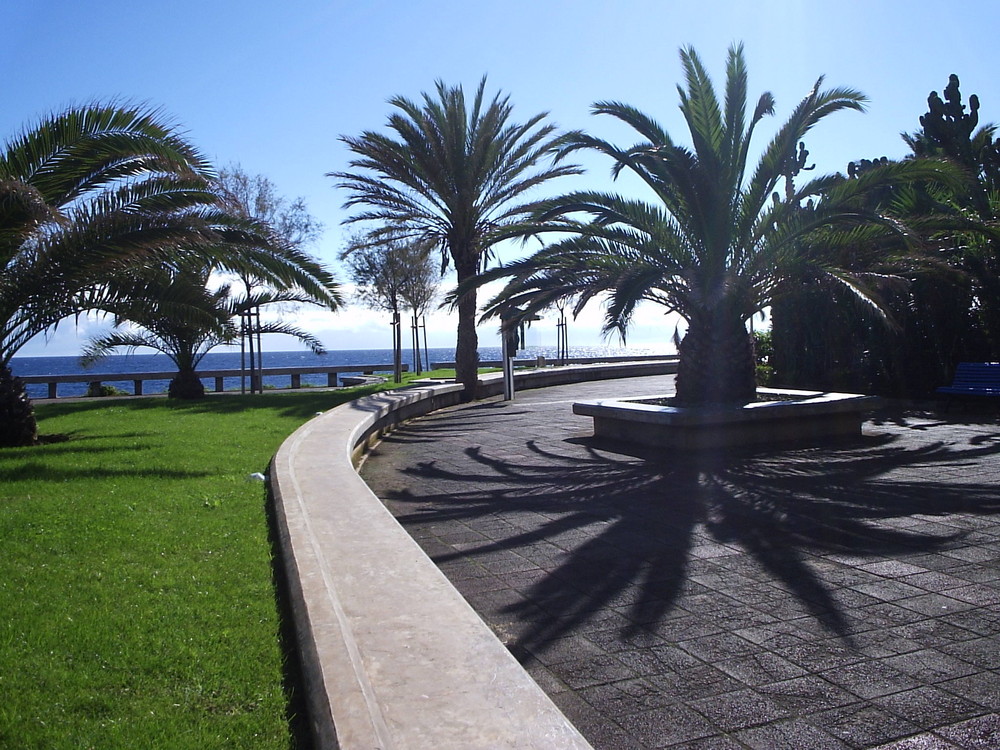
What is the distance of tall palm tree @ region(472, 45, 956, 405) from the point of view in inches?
415

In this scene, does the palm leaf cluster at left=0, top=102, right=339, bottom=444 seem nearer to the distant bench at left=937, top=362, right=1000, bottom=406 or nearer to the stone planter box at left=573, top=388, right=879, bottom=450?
the stone planter box at left=573, top=388, right=879, bottom=450

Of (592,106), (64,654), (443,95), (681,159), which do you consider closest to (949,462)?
(681,159)

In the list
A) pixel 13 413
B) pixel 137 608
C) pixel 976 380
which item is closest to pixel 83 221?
pixel 13 413

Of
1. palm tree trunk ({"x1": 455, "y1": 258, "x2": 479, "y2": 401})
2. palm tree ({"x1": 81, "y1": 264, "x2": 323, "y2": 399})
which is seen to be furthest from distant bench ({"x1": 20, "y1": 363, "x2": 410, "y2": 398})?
palm tree trunk ({"x1": 455, "y1": 258, "x2": 479, "y2": 401})

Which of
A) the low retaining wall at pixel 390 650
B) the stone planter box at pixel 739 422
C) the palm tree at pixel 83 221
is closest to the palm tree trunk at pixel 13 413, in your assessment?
the palm tree at pixel 83 221

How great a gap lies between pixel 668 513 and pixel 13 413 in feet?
28.3

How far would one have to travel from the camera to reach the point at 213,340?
19.5 meters

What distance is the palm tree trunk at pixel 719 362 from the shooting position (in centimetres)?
1094

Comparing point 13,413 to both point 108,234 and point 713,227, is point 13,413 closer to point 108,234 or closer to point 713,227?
point 108,234

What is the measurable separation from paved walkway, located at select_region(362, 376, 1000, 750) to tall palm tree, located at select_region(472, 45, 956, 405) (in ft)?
6.97

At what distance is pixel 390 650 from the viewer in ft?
10.8

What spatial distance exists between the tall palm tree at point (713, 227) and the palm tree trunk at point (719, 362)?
0.04ft

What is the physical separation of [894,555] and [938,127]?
20171 millimetres

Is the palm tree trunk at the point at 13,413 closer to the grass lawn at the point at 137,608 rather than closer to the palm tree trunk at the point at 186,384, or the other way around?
the grass lawn at the point at 137,608
